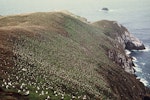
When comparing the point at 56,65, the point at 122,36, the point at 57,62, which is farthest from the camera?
the point at 122,36

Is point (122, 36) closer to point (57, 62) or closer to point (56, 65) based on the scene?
point (57, 62)

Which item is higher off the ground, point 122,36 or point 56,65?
A: point 56,65

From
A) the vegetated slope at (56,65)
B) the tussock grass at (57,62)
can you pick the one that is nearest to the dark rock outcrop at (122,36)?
the tussock grass at (57,62)

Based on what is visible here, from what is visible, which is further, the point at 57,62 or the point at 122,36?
the point at 122,36

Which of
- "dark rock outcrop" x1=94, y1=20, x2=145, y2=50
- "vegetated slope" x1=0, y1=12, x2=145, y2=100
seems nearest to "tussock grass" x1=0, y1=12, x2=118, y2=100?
"vegetated slope" x1=0, y1=12, x2=145, y2=100

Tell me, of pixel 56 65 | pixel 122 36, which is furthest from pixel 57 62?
pixel 122 36

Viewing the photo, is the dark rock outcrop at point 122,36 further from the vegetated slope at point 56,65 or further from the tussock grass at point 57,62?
the vegetated slope at point 56,65

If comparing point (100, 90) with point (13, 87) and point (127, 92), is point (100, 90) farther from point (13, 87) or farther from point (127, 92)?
point (13, 87)

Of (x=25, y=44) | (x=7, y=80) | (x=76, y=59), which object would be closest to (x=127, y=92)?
(x=76, y=59)

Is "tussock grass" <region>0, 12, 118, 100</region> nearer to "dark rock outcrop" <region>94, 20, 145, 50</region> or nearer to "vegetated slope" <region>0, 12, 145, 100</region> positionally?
"vegetated slope" <region>0, 12, 145, 100</region>
